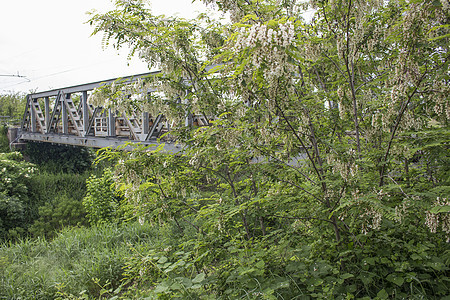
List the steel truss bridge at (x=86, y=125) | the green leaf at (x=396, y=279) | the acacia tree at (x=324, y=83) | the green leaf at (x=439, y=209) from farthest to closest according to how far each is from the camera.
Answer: the steel truss bridge at (x=86, y=125)
the green leaf at (x=396, y=279)
the acacia tree at (x=324, y=83)
the green leaf at (x=439, y=209)

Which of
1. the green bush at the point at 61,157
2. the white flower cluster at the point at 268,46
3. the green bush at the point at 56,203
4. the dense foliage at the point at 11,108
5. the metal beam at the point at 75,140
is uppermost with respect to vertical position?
the dense foliage at the point at 11,108

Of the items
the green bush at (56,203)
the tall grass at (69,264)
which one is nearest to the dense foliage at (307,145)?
the tall grass at (69,264)

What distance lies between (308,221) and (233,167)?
104 cm

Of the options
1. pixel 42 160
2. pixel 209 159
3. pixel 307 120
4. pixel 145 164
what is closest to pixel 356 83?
pixel 307 120

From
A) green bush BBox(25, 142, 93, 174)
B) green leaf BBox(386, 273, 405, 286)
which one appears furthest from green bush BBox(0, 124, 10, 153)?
green leaf BBox(386, 273, 405, 286)

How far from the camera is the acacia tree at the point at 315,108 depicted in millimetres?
2152

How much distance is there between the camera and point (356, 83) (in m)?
3.25

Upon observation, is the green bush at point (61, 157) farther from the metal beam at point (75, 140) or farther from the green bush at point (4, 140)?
the green bush at point (4, 140)

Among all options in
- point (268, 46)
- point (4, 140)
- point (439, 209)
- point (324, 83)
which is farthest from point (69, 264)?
point (4, 140)

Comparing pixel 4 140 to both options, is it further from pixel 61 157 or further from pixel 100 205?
pixel 100 205

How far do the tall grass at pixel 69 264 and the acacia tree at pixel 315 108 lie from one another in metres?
2.37

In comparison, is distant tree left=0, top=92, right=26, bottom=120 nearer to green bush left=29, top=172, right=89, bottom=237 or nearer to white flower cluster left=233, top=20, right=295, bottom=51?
green bush left=29, top=172, right=89, bottom=237

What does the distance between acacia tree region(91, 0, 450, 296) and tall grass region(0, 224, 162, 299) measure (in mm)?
2369

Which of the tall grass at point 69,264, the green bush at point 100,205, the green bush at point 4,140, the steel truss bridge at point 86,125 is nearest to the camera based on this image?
the tall grass at point 69,264
